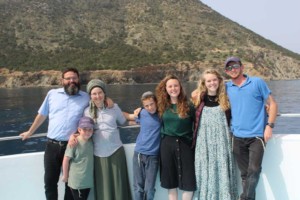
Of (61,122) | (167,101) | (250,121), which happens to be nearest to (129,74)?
(61,122)

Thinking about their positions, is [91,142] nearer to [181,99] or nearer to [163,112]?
[163,112]

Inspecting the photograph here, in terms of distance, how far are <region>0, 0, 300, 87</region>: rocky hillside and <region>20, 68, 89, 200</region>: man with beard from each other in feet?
264

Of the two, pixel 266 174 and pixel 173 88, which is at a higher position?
pixel 173 88

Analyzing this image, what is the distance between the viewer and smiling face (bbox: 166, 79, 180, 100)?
147 inches

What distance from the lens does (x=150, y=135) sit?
386 centimetres

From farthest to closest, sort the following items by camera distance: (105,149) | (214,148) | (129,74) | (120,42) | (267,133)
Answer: (120,42) → (129,74) → (105,149) → (214,148) → (267,133)

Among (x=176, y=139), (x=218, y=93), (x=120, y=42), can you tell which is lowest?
(x=176, y=139)

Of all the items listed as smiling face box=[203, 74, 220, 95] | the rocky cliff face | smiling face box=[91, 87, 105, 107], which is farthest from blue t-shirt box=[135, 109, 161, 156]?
the rocky cliff face

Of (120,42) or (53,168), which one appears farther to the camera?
(120,42)

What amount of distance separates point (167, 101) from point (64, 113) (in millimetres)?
1148

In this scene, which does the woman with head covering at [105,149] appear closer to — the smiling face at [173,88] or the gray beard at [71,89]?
the gray beard at [71,89]

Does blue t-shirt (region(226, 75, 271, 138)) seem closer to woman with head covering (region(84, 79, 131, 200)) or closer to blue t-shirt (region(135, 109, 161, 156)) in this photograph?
blue t-shirt (region(135, 109, 161, 156))

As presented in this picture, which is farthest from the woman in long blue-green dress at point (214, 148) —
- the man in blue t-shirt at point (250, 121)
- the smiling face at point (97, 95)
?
the smiling face at point (97, 95)

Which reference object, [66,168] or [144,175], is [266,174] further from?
[66,168]
